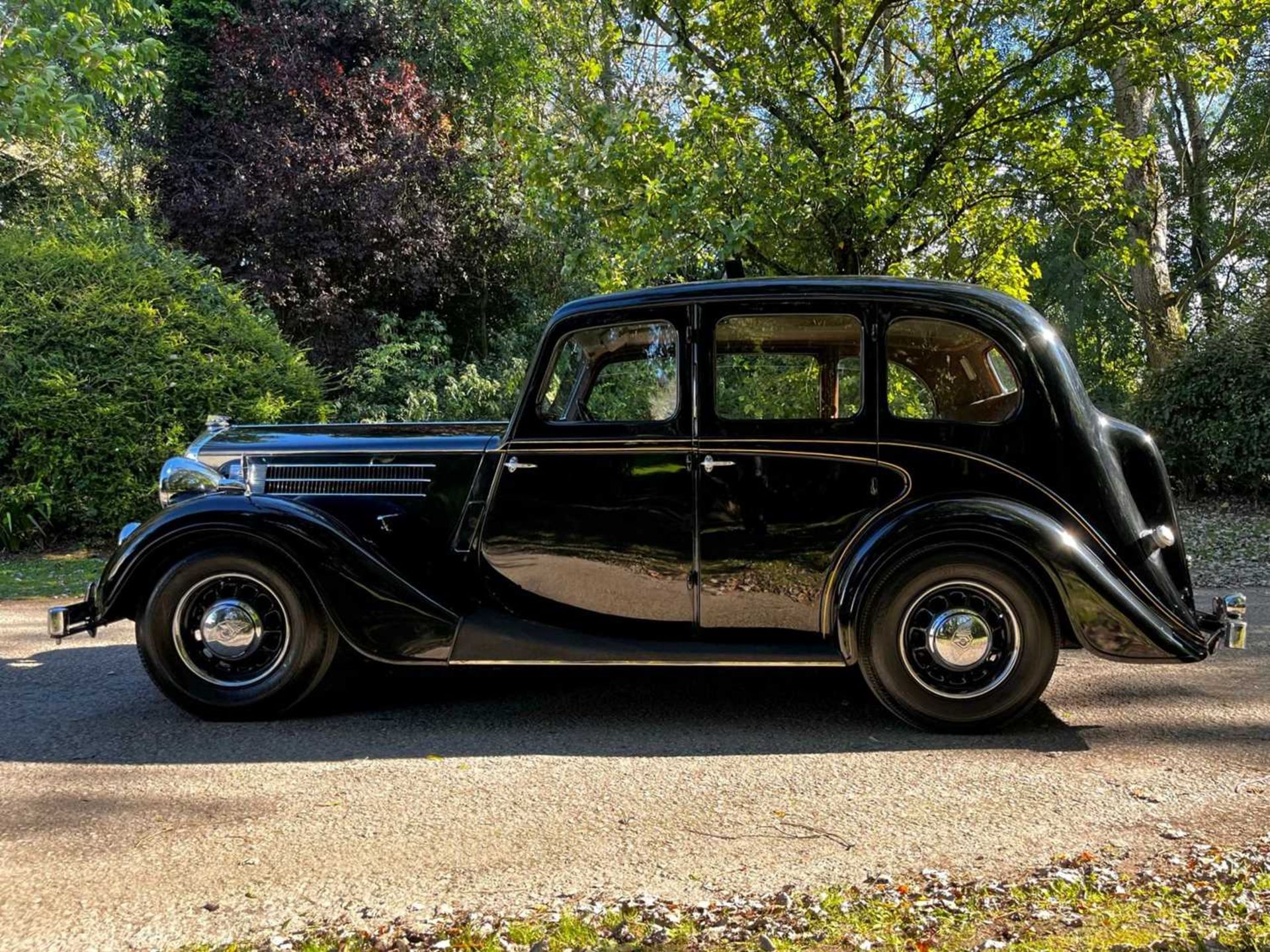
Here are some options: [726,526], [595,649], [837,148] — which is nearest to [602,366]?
[726,526]

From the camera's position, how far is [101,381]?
9156 mm

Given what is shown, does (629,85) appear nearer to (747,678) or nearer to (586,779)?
→ (747,678)

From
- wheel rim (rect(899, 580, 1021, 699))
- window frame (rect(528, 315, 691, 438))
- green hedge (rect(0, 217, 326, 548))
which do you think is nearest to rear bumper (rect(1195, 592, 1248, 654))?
wheel rim (rect(899, 580, 1021, 699))

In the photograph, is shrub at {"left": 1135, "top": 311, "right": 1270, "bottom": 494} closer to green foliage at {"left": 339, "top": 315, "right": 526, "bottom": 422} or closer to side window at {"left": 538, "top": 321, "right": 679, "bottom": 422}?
green foliage at {"left": 339, "top": 315, "right": 526, "bottom": 422}

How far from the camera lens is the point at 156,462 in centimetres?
922

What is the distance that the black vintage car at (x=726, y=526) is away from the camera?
4.07 metres

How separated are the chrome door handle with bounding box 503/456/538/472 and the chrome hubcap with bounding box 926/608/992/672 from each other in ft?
6.24

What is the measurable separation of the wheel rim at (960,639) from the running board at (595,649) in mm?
346

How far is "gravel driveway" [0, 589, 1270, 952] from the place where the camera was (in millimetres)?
2797

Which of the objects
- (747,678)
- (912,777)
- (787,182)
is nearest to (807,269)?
(787,182)

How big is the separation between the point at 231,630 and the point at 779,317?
2.90 m

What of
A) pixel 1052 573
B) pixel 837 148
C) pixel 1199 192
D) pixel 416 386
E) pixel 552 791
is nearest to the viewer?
pixel 552 791

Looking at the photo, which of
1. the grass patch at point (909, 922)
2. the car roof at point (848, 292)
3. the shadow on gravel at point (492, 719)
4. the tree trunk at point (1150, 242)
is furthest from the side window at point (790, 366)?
the tree trunk at point (1150, 242)

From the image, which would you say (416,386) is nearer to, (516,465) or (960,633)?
(516,465)
